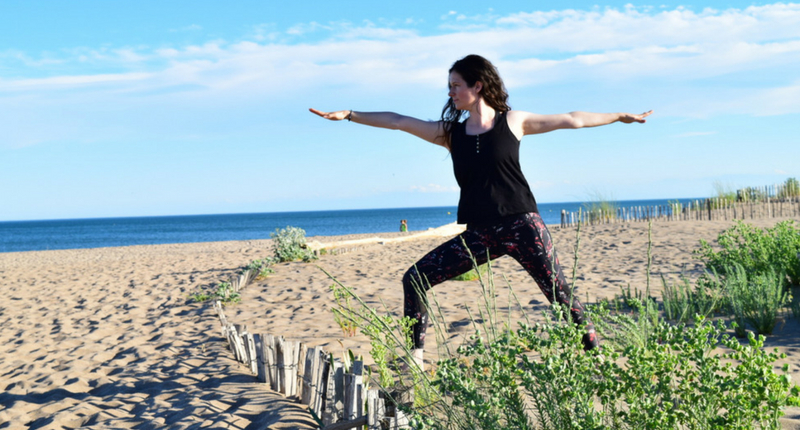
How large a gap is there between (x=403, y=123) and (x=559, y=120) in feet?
2.66

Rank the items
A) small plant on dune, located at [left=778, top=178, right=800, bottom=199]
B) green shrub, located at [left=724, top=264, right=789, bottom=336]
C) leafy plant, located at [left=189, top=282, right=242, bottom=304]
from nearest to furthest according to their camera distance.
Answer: green shrub, located at [left=724, top=264, right=789, bottom=336] → leafy plant, located at [left=189, top=282, right=242, bottom=304] → small plant on dune, located at [left=778, top=178, right=800, bottom=199]

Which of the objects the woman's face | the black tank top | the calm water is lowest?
the calm water

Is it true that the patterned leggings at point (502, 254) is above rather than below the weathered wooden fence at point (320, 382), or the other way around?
above

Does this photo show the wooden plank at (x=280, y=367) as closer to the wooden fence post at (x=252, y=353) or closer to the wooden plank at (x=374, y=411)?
the wooden fence post at (x=252, y=353)

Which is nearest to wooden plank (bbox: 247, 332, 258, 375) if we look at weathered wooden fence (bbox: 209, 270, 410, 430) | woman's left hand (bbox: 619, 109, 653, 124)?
weathered wooden fence (bbox: 209, 270, 410, 430)

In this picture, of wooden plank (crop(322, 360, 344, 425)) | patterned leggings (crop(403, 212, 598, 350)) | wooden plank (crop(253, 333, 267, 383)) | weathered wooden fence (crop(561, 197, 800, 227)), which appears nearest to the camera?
wooden plank (crop(322, 360, 344, 425))

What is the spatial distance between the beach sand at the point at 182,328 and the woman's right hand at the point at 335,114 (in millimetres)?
1277

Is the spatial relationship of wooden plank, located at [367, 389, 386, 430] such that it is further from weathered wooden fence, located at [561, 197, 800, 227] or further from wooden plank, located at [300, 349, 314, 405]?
weathered wooden fence, located at [561, 197, 800, 227]

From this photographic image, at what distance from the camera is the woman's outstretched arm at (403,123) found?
3.09 metres

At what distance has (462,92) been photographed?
2.94m

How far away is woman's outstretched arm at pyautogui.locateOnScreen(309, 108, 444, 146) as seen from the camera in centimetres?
309

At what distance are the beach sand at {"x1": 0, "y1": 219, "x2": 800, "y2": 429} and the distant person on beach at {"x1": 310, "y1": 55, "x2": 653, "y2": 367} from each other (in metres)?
0.54

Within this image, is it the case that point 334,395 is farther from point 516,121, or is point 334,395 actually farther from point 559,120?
point 559,120

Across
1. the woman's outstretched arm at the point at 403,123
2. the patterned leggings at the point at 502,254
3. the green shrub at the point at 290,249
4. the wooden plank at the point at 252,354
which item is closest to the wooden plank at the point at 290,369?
the wooden plank at the point at 252,354
